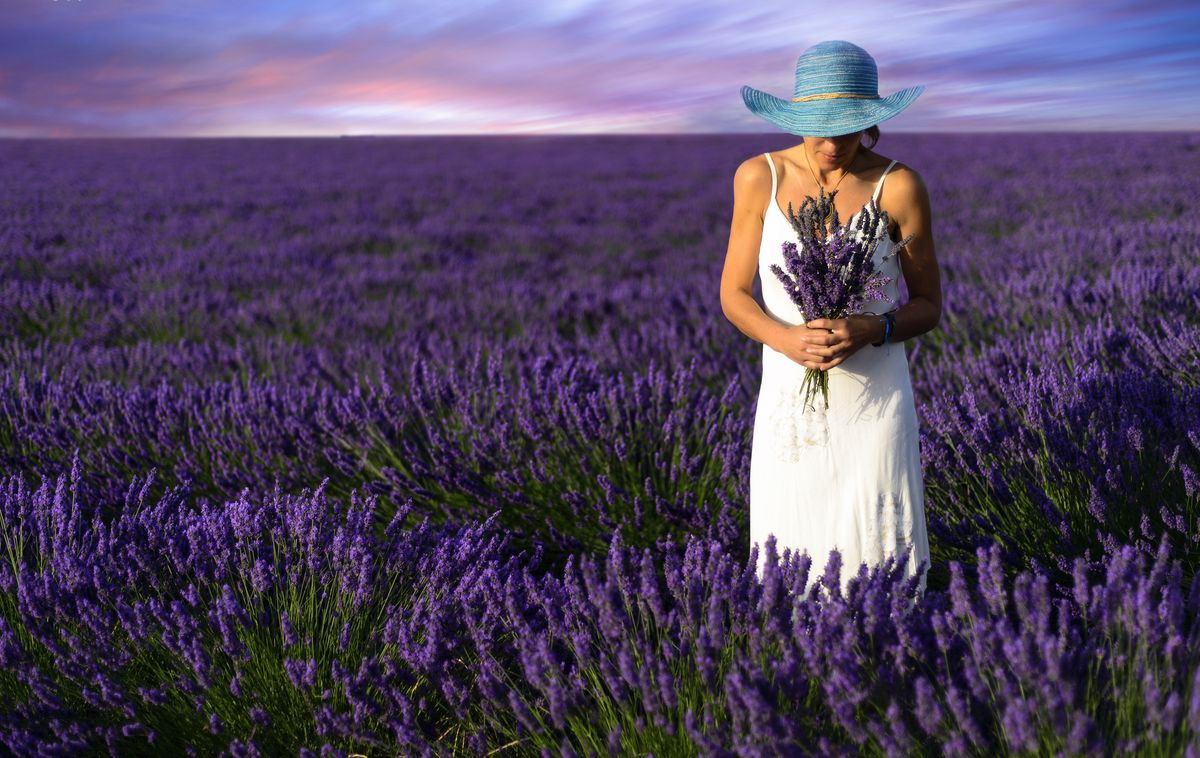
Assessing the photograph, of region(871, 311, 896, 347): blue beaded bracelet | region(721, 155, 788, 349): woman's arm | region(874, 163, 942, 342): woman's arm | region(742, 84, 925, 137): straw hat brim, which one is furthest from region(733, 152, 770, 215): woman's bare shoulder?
region(871, 311, 896, 347): blue beaded bracelet

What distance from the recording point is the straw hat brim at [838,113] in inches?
59.0

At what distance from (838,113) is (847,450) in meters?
0.64

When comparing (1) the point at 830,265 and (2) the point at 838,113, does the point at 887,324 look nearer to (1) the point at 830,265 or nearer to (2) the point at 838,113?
(1) the point at 830,265

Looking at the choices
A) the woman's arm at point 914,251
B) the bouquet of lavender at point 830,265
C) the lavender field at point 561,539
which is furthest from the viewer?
the woman's arm at point 914,251

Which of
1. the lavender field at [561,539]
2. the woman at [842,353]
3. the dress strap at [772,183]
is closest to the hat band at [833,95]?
the woman at [842,353]

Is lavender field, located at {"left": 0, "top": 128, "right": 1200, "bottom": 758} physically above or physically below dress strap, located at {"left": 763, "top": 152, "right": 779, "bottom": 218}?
below

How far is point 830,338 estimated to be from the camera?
147 centimetres

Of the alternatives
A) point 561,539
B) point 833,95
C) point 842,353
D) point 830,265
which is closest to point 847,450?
point 842,353

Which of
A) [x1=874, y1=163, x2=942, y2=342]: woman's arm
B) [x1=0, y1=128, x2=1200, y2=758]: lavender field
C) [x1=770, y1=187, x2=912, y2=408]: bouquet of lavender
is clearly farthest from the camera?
[x1=874, y1=163, x2=942, y2=342]: woman's arm

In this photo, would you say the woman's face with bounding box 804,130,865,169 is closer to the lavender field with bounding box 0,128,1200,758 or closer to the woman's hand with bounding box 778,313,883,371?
the woman's hand with bounding box 778,313,883,371

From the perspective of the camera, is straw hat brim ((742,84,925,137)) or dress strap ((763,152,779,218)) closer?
straw hat brim ((742,84,925,137))

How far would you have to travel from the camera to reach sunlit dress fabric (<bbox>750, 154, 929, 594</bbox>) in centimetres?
163

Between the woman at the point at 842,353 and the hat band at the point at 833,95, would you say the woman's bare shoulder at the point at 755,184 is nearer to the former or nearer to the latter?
the woman at the point at 842,353

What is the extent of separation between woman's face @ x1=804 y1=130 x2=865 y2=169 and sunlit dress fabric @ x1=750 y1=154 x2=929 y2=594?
0.09 metres
